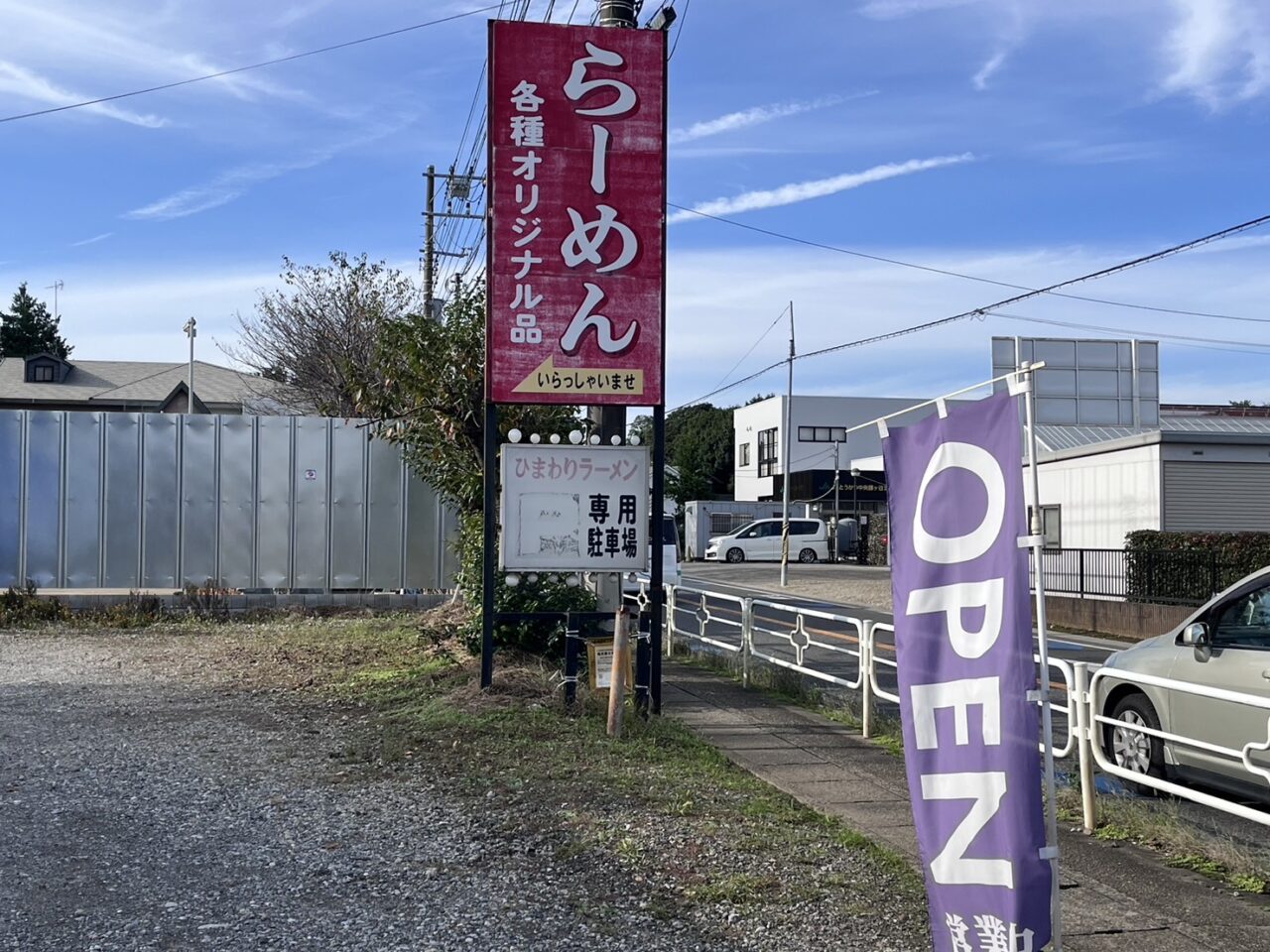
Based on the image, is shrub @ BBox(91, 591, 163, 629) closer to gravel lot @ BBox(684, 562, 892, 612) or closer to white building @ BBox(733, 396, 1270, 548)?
white building @ BBox(733, 396, 1270, 548)

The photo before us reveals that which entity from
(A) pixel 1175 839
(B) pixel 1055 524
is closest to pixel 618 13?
(A) pixel 1175 839

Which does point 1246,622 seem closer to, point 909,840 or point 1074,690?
A: point 1074,690

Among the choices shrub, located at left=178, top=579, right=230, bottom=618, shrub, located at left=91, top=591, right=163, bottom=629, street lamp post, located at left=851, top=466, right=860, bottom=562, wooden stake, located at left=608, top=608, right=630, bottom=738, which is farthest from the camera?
street lamp post, located at left=851, top=466, right=860, bottom=562

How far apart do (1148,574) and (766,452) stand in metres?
42.6

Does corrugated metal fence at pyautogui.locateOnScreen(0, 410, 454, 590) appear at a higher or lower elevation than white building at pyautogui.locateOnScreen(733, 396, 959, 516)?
lower

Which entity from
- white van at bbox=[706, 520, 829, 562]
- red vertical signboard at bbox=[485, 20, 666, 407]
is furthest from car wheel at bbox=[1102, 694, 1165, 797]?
white van at bbox=[706, 520, 829, 562]

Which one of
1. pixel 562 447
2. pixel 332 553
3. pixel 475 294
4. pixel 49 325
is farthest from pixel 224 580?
pixel 49 325

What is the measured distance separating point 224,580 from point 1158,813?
577 inches

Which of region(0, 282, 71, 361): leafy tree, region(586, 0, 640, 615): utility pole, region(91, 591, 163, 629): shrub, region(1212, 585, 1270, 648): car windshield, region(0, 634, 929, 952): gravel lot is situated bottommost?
region(0, 634, 929, 952): gravel lot

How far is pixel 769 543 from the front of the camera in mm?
46312

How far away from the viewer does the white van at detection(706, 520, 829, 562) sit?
46344 millimetres

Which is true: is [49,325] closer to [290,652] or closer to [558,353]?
[290,652]

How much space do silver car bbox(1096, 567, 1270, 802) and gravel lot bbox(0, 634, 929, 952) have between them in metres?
2.49

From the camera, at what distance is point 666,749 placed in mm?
8281
